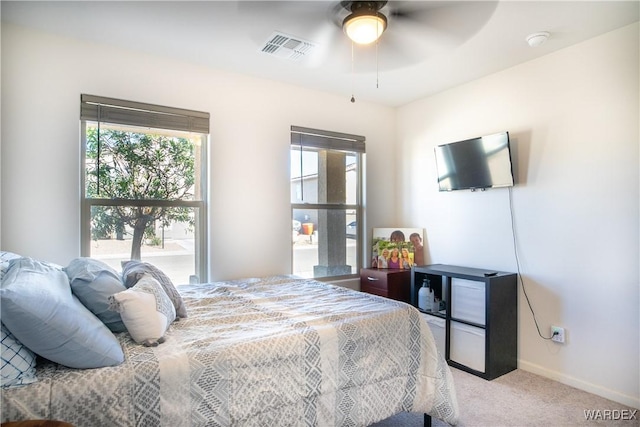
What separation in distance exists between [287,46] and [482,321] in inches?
95.9

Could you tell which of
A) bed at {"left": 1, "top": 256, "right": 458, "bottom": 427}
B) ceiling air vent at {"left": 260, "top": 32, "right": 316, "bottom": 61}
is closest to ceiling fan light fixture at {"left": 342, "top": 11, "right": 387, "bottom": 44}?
ceiling air vent at {"left": 260, "top": 32, "right": 316, "bottom": 61}

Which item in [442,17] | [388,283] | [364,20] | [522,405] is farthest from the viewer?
[388,283]

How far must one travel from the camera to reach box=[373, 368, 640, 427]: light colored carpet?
2057mm

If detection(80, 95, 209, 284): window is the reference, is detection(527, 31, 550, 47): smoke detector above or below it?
above

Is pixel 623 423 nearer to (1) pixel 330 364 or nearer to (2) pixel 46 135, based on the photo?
(1) pixel 330 364

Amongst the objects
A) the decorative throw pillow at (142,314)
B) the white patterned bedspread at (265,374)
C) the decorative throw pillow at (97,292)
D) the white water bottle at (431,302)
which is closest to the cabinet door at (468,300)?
the white water bottle at (431,302)

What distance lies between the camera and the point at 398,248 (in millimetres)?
3617

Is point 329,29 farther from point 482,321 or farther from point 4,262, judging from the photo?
point 482,321

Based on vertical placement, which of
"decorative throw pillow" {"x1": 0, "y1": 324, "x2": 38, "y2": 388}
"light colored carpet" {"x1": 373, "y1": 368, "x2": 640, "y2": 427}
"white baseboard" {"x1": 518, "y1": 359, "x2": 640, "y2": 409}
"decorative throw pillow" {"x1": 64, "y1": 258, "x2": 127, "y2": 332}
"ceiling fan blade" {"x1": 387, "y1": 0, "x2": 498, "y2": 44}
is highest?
"ceiling fan blade" {"x1": 387, "y1": 0, "x2": 498, "y2": 44}

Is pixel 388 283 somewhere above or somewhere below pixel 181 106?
below

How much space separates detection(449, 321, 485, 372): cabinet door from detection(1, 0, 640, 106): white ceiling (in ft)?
6.76

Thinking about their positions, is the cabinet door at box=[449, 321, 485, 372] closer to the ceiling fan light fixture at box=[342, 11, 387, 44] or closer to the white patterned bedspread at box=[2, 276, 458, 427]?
the white patterned bedspread at box=[2, 276, 458, 427]

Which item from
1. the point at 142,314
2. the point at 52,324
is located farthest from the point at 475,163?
the point at 52,324

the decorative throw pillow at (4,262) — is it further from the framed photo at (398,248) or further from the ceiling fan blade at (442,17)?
the framed photo at (398,248)
